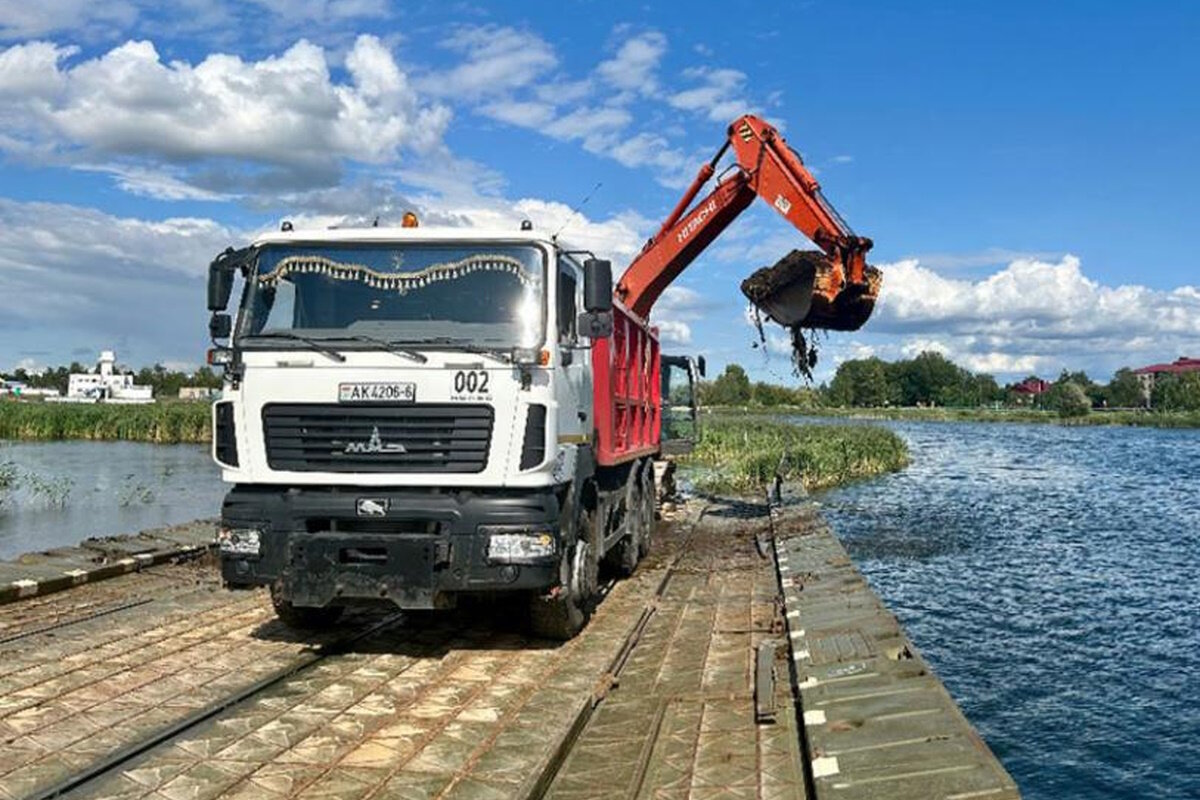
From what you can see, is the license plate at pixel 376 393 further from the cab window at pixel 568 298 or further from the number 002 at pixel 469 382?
the cab window at pixel 568 298

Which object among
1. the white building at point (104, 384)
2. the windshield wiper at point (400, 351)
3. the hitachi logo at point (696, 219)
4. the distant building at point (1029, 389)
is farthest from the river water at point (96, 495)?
the distant building at point (1029, 389)

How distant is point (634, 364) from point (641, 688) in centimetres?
538

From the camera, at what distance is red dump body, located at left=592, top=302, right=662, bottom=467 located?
31.6ft

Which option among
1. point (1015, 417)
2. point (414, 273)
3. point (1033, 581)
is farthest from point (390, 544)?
point (1015, 417)

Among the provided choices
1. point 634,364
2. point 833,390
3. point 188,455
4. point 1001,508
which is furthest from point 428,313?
point 833,390

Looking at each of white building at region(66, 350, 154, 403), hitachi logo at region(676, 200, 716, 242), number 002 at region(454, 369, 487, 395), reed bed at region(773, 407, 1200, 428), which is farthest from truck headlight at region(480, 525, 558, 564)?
white building at region(66, 350, 154, 403)

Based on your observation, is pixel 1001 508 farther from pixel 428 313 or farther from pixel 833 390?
pixel 833 390

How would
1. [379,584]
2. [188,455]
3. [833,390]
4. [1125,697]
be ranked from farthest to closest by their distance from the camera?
1. [833,390]
2. [188,455]
3. [1125,697]
4. [379,584]

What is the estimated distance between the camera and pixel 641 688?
7168 mm

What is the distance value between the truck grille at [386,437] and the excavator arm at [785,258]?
7.35 m

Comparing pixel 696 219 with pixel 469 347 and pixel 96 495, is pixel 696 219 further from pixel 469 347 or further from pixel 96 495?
pixel 96 495

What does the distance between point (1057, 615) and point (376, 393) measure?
908 cm

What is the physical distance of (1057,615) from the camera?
12.2 meters

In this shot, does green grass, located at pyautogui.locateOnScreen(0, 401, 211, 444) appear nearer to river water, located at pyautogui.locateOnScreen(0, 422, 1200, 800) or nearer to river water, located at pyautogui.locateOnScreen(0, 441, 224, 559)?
river water, located at pyautogui.locateOnScreen(0, 441, 224, 559)
